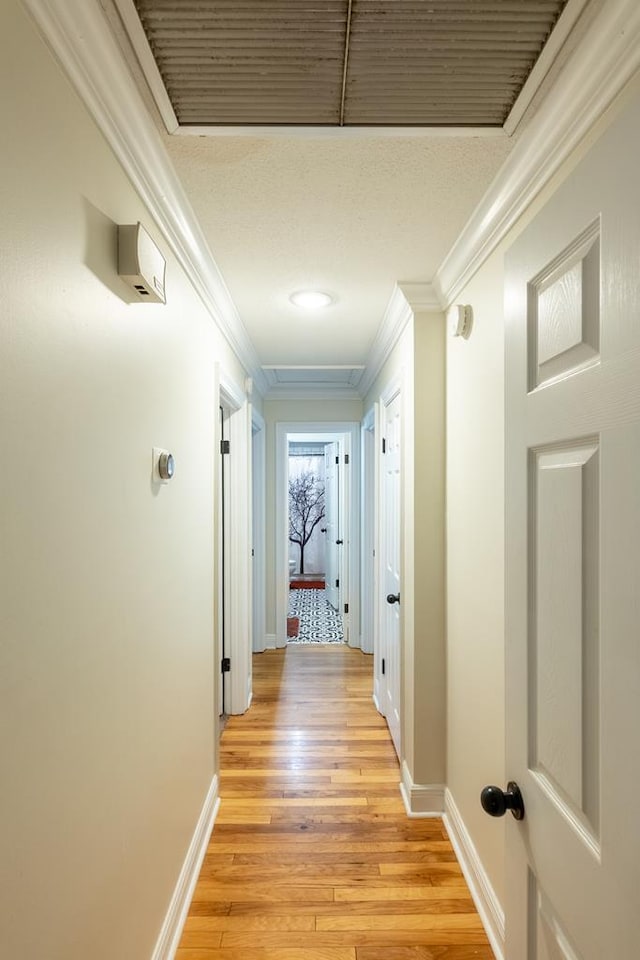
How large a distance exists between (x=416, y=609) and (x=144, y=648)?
51.2 inches

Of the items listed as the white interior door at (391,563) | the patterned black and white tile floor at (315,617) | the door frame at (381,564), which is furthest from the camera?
the patterned black and white tile floor at (315,617)

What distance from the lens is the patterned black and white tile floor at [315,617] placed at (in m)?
5.18

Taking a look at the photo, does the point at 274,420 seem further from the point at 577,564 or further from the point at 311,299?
the point at 577,564

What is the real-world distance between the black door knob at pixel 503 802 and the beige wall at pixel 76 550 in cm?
77

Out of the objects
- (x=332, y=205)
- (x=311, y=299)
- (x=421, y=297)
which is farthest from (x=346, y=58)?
(x=311, y=299)

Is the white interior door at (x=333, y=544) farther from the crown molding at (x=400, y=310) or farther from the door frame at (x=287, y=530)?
the crown molding at (x=400, y=310)

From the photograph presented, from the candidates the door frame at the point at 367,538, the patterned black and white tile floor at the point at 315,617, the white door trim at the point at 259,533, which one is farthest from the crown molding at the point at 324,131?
the patterned black and white tile floor at the point at 315,617

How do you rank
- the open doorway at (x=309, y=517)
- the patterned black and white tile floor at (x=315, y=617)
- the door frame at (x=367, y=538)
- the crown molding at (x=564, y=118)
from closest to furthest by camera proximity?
the crown molding at (x=564, y=118) → the door frame at (x=367, y=538) → the patterned black and white tile floor at (x=315, y=617) → the open doorway at (x=309, y=517)

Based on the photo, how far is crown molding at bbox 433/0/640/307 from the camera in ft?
2.96

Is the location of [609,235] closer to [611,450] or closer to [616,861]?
[611,450]

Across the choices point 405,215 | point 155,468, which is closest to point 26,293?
point 155,468

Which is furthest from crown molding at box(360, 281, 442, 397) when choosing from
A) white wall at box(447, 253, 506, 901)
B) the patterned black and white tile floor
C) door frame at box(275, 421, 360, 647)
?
the patterned black and white tile floor

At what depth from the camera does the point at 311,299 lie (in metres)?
2.47

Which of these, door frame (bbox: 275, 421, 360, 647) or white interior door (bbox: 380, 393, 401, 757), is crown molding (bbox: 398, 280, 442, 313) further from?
door frame (bbox: 275, 421, 360, 647)
